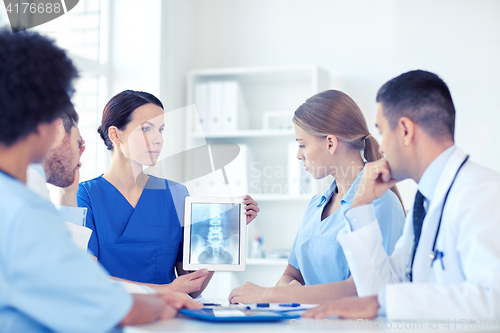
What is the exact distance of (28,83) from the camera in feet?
2.91

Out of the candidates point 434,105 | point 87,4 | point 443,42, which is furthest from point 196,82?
point 434,105

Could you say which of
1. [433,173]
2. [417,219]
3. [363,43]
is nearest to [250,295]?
[417,219]

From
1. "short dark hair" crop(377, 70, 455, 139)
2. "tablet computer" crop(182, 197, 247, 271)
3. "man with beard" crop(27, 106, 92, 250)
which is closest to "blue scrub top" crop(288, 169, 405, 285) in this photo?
"tablet computer" crop(182, 197, 247, 271)

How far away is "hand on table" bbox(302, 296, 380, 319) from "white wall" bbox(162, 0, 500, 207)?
2.18m

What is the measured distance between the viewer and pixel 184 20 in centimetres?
347

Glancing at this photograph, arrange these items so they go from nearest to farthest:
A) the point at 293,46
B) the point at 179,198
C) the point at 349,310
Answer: the point at 349,310 → the point at 179,198 → the point at 293,46

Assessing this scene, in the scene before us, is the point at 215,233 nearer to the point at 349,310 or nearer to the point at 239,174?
the point at 349,310

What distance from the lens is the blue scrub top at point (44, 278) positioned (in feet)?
2.62

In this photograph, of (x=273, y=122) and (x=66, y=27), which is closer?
(x=66, y=27)

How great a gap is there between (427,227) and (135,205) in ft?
4.01

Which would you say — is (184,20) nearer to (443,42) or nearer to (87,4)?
(87,4)

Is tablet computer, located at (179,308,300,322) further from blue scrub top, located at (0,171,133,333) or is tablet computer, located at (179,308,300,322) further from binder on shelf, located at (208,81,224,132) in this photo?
binder on shelf, located at (208,81,224,132)

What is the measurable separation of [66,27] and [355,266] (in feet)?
8.15

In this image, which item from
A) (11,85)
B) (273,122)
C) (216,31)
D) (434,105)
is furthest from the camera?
(216,31)
